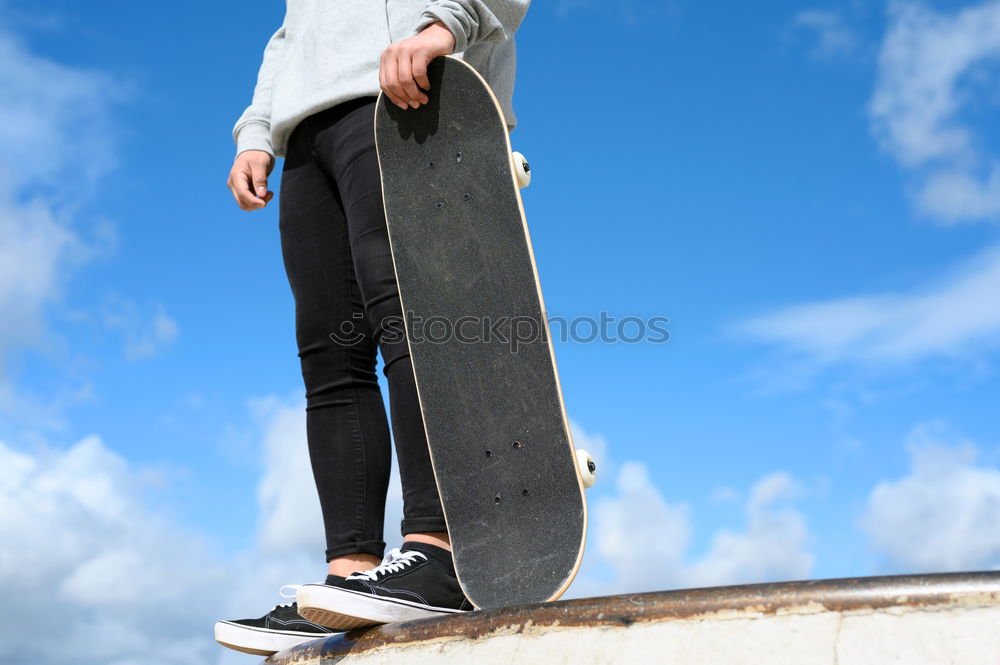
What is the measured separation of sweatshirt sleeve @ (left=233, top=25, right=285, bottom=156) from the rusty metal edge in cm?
156

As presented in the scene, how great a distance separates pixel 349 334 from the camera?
220cm

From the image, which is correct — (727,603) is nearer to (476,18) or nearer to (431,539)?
(431,539)

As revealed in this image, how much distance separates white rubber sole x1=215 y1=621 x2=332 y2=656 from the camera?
2.05m

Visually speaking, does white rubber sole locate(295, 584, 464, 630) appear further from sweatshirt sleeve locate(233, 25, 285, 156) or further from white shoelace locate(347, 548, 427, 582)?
sweatshirt sleeve locate(233, 25, 285, 156)

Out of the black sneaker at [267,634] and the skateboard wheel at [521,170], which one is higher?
the skateboard wheel at [521,170]

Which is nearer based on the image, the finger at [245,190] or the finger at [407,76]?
the finger at [407,76]

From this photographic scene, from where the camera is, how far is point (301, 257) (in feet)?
7.46

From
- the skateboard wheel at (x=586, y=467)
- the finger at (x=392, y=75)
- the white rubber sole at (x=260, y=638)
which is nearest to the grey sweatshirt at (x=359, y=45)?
the finger at (x=392, y=75)

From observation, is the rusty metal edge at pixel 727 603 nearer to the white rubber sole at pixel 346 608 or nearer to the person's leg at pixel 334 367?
the white rubber sole at pixel 346 608

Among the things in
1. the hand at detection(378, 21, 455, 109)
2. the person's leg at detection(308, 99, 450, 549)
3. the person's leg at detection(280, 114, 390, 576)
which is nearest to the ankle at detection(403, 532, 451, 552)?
the person's leg at detection(308, 99, 450, 549)

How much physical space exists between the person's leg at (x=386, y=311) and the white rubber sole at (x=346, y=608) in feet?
0.92

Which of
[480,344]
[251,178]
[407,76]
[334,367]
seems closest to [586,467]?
[480,344]

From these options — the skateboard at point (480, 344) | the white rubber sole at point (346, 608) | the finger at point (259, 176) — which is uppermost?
the finger at point (259, 176)

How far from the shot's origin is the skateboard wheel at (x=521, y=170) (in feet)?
6.92
